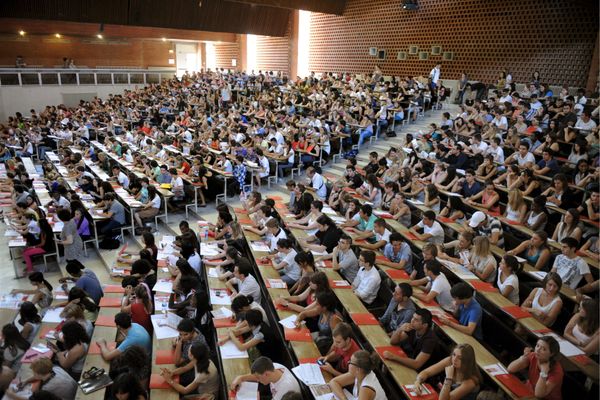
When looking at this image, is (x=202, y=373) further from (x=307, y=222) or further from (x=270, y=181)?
(x=270, y=181)

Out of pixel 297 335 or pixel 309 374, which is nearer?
pixel 309 374

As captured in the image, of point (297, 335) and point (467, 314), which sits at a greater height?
point (467, 314)

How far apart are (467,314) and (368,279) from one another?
4.45 feet

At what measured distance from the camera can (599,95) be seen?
12.4m

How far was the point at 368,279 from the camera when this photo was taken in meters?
5.69

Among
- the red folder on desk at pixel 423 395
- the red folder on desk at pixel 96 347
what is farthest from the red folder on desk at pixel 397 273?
the red folder on desk at pixel 96 347

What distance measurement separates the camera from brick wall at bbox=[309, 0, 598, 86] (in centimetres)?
1541

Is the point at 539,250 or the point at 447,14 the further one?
the point at 447,14

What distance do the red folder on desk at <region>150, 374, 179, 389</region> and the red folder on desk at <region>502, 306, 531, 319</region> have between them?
12.3 ft

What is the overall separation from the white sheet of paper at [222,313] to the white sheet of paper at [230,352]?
0.56 metres

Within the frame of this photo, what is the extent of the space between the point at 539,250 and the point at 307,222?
3.91 metres

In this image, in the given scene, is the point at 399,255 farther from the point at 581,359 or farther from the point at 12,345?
the point at 12,345

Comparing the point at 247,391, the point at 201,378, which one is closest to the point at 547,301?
the point at 247,391

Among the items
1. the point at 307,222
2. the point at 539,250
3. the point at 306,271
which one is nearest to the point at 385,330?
the point at 306,271
